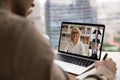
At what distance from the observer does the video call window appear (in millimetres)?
1464

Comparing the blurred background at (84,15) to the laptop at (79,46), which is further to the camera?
the blurred background at (84,15)

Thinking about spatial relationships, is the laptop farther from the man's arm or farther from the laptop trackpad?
the man's arm

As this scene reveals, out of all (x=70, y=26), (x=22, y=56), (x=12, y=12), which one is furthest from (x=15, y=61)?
(x=70, y=26)

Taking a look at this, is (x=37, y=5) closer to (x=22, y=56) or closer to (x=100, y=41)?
(x=100, y=41)

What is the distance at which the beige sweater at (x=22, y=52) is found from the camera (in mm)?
571

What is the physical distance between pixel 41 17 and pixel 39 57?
1.55 metres

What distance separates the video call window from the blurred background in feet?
1.52

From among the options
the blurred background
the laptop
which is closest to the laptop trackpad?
the laptop

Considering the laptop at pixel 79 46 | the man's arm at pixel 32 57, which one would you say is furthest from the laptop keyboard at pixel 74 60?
the man's arm at pixel 32 57

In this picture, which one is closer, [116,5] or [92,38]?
[92,38]

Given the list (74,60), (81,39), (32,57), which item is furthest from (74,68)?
(32,57)

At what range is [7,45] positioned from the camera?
0.57 m

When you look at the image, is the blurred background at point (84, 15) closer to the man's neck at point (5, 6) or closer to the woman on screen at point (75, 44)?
the woman on screen at point (75, 44)

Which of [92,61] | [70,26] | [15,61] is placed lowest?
[92,61]
